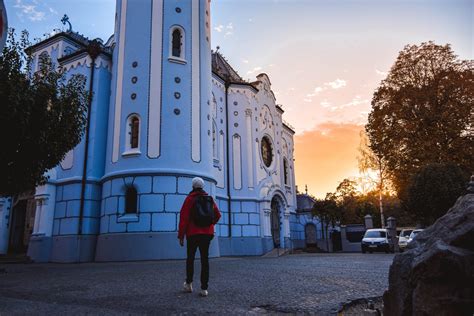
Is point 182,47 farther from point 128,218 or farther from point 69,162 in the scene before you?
point 128,218

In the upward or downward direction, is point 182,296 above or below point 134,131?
below

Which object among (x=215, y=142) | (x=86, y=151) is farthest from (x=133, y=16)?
(x=215, y=142)

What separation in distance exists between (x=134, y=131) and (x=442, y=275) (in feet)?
58.1

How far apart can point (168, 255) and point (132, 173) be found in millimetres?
4175

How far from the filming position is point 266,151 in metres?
30.4

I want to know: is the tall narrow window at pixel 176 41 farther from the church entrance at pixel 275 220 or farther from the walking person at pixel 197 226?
the walking person at pixel 197 226

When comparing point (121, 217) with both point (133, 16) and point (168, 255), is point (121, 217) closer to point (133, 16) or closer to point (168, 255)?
point (168, 255)

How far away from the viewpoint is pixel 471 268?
282cm

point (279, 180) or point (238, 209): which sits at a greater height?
point (279, 180)

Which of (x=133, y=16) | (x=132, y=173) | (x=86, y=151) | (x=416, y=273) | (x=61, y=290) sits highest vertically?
(x=133, y=16)

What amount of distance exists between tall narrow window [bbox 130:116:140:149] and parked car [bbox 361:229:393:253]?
18.5 m

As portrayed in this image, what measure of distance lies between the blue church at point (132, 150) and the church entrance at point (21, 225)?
0.06 metres

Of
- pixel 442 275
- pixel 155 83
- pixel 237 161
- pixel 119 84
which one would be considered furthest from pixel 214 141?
pixel 442 275

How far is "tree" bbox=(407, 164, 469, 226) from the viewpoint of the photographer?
23.0 metres
